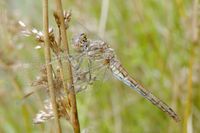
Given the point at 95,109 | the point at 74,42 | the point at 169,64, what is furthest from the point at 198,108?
the point at 74,42

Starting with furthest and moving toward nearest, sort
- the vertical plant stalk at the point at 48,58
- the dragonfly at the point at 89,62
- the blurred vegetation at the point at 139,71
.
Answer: the blurred vegetation at the point at 139,71 → the dragonfly at the point at 89,62 → the vertical plant stalk at the point at 48,58

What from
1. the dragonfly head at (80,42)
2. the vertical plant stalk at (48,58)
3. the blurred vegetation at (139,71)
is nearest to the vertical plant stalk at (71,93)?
the vertical plant stalk at (48,58)

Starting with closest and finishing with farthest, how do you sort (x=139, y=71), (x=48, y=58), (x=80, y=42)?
(x=48, y=58) < (x=80, y=42) < (x=139, y=71)

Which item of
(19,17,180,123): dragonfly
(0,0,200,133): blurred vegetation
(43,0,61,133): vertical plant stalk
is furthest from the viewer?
(0,0,200,133): blurred vegetation

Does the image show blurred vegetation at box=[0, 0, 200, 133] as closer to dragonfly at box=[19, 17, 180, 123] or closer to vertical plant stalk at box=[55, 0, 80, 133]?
dragonfly at box=[19, 17, 180, 123]

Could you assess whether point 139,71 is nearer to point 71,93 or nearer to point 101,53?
point 101,53

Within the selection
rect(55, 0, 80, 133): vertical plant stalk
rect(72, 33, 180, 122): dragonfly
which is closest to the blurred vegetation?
rect(72, 33, 180, 122): dragonfly

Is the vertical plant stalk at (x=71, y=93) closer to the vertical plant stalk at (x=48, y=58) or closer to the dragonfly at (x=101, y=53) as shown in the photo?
the vertical plant stalk at (x=48, y=58)

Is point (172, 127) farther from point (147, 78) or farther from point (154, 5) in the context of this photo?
point (154, 5)

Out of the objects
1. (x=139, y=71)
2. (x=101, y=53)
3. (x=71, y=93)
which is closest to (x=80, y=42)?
(x=101, y=53)
